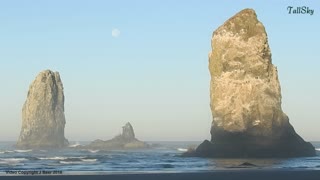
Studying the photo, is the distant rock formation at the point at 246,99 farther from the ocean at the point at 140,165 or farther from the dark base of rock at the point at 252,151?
the ocean at the point at 140,165

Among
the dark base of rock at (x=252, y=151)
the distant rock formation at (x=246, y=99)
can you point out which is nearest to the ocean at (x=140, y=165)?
the dark base of rock at (x=252, y=151)

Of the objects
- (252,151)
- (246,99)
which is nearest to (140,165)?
(252,151)

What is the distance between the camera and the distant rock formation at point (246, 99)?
3311 inches

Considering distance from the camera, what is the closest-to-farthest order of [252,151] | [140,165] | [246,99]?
[140,165] → [252,151] → [246,99]

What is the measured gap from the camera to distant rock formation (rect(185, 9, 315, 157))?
8411 centimetres

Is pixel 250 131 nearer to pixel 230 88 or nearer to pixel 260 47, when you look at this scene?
pixel 230 88

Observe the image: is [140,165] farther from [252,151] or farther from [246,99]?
[246,99]

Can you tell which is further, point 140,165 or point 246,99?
point 246,99

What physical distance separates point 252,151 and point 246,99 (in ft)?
30.7

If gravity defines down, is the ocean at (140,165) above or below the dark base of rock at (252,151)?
below

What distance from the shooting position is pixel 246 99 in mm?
88312

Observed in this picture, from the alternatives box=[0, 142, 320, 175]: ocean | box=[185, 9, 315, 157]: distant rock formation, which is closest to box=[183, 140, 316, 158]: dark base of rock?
box=[185, 9, 315, 157]: distant rock formation

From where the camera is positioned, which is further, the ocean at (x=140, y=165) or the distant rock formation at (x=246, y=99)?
the distant rock formation at (x=246, y=99)

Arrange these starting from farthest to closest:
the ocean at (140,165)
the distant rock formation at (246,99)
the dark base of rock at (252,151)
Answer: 1. the distant rock formation at (246,99)
2. the dark base of rock at (252,151)
3. the ocean at (140,165)
